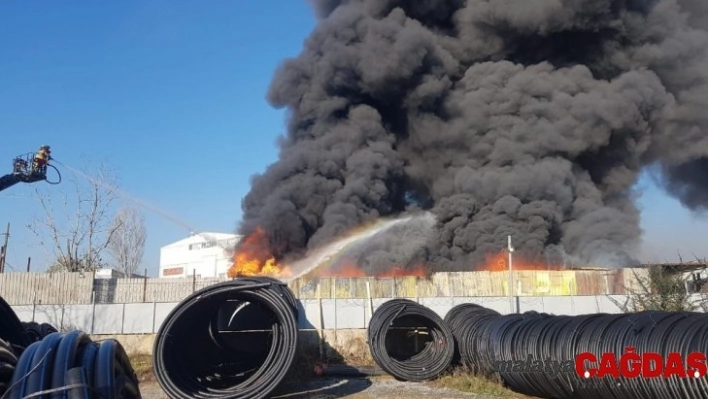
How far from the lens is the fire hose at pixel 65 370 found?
384 cm

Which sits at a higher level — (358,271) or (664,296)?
(358,271)

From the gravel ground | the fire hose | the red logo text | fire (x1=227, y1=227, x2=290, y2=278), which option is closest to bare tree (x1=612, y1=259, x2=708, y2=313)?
the gravel ground

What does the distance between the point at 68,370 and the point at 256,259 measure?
25.0 metres

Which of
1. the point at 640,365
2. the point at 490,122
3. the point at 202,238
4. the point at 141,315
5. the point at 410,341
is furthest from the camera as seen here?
the point at 202,238

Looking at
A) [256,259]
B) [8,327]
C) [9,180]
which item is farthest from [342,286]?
[9,180]

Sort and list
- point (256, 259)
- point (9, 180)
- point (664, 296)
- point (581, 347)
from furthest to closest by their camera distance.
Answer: point (256, 259) < point (9, 180) < point (664, 296) < point (581, 347)

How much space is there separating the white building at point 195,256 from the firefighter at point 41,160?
3287cm

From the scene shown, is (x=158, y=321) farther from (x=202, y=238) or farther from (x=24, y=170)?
(x=202, y=238)

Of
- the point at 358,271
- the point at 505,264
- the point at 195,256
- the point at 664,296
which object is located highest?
the point at 195,256

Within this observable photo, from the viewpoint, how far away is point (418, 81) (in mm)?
→ 32969

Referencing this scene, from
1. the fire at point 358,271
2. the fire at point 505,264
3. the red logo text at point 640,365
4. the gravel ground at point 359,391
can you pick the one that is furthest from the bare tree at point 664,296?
the fire at point 358,271

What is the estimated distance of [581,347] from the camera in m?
8.36

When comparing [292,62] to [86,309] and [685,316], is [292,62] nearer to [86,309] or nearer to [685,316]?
[86,309]

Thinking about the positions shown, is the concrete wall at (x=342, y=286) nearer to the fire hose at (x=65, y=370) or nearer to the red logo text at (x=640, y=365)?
the red logo text at (x=640, y=365)
